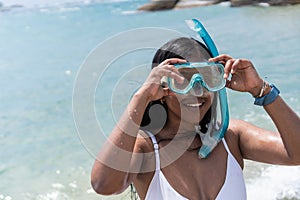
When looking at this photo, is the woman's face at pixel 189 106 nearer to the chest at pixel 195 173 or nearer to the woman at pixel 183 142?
the woman at pixel 183 142

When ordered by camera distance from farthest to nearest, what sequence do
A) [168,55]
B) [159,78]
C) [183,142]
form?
1. [183,142]
2. [168,55]
3. [159,78]

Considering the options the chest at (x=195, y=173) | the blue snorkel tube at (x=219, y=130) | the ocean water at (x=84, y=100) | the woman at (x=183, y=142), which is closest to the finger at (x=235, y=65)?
the woman at (x=183, y=142)

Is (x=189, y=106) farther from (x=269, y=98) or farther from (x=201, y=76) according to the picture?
(x=269, y=98)

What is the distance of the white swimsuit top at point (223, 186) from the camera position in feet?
5.92

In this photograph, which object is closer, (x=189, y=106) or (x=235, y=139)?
(x=189, y=106)

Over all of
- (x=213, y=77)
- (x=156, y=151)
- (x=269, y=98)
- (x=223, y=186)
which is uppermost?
(x=213, y=77)

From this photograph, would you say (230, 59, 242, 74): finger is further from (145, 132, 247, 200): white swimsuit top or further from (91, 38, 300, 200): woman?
(145, 132, 247, 200): white swimsuit top

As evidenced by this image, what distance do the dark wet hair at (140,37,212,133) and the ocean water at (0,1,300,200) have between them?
5 centimetres

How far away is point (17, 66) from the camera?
13984 millimetres

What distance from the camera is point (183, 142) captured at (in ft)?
6.37

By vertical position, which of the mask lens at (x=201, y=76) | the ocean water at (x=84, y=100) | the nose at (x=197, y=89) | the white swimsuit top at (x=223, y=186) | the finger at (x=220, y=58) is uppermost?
the finger at (x=220, y=58)

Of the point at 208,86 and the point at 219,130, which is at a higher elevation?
the point at 208,86

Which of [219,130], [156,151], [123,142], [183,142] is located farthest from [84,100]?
[219,130]

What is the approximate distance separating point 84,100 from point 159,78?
11.2 inches
